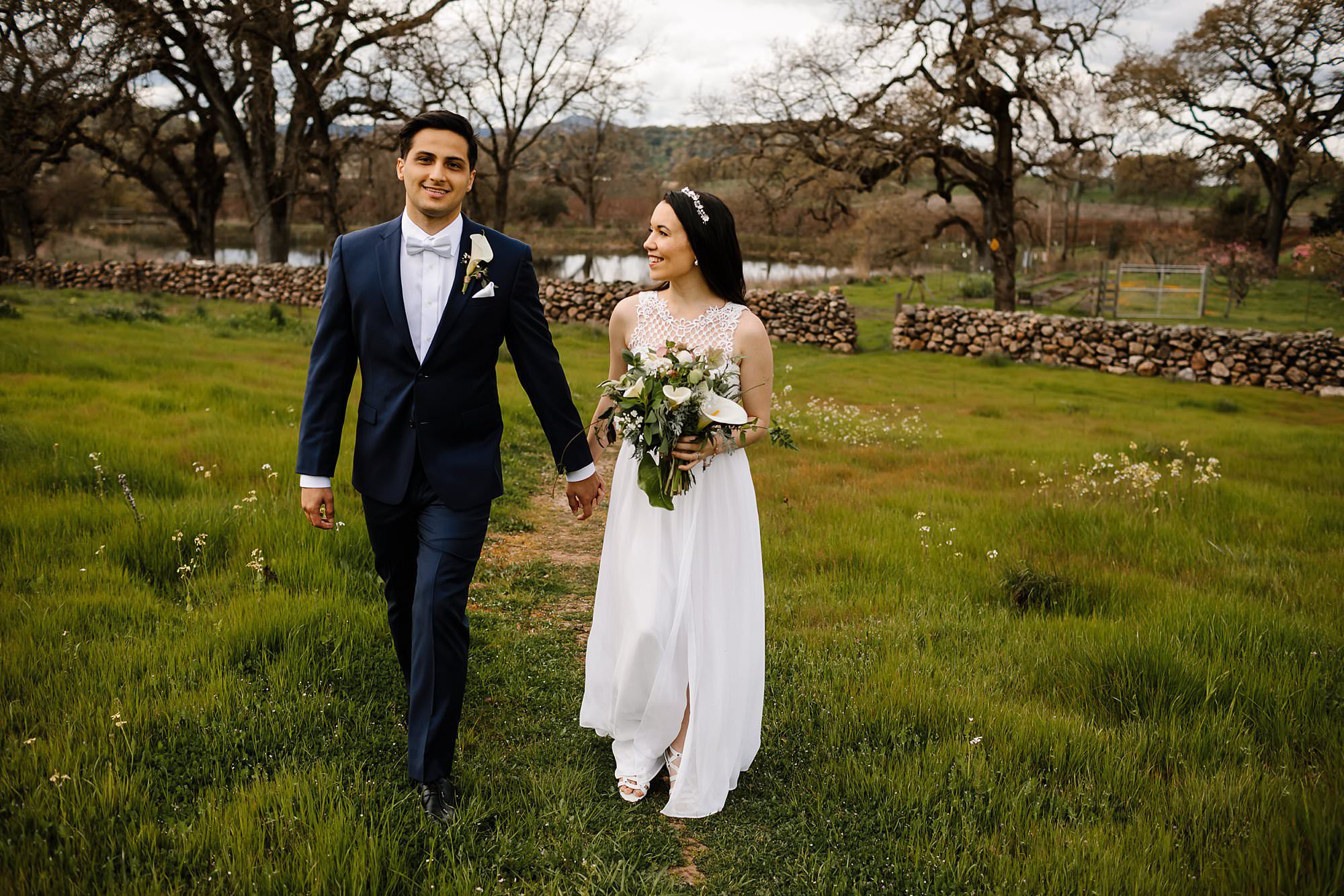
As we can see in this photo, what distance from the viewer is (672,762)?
3.54 m

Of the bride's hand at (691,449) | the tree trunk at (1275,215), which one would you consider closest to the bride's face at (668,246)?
the bride's hand at (691,449)

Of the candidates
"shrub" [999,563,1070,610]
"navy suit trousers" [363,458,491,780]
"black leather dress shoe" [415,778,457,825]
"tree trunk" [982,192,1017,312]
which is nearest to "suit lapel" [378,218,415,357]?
"navy suit trousers" [363,458,491,780]

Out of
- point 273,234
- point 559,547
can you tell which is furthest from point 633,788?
point 273,234

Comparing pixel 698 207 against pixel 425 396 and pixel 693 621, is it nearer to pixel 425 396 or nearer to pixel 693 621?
pixel 425 396

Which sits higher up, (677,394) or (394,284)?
(394,284)

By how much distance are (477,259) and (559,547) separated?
3778mm

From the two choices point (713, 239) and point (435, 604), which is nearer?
point (435, 604)

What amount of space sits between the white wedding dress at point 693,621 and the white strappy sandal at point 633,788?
0.03m

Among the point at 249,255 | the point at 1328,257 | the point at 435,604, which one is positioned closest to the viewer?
the point at 435,604

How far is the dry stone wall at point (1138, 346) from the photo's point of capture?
685 inches

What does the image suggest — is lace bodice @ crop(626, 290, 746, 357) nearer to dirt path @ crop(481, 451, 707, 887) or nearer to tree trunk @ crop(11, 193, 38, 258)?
dirt path @ crop(481, 451, 707, 887)

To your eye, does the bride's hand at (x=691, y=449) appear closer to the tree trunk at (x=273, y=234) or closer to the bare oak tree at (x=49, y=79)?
the bare oak tree at (x=49, y=79)

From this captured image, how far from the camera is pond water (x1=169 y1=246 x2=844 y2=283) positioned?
112 ft

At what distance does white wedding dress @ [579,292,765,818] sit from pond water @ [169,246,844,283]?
1021 inches
